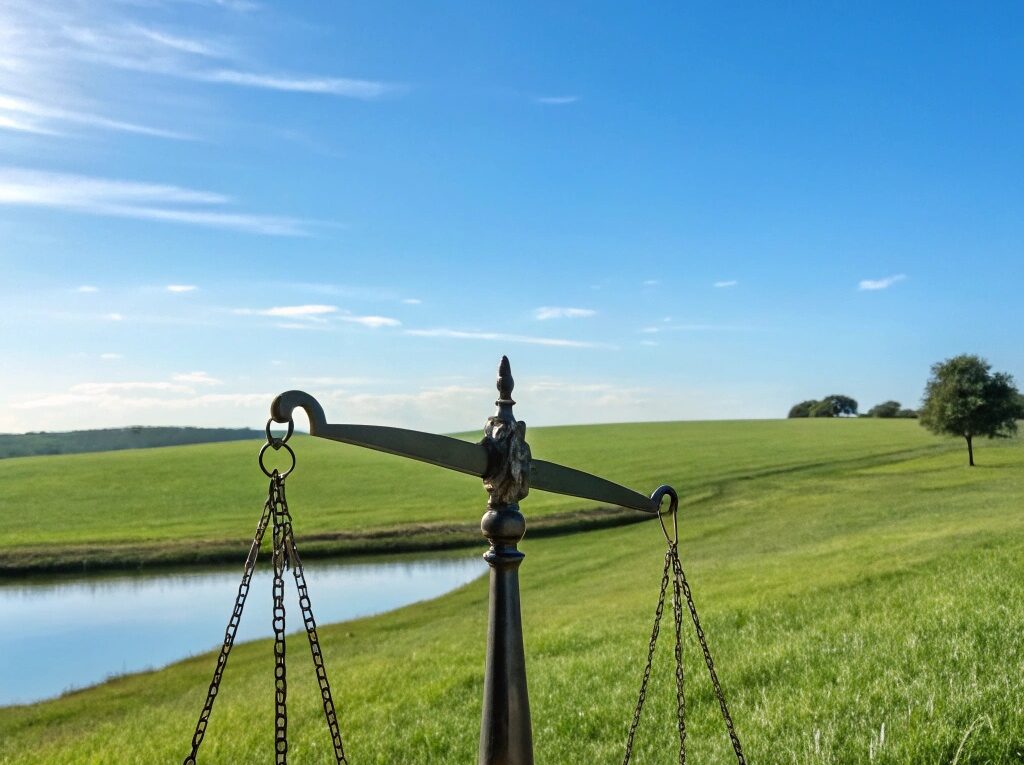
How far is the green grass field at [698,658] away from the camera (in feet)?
19.5

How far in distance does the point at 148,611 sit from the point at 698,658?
833 inches

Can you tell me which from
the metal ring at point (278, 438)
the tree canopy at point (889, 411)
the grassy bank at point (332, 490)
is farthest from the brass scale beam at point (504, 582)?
the tree canopy at point (889, 411)

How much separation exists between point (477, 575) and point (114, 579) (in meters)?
12.9

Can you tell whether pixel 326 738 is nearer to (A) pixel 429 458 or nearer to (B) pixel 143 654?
(A) pixel 429 458

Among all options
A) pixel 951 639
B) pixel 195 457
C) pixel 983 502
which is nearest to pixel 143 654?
pixel 951 639

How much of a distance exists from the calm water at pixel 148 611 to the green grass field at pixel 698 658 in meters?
1.52

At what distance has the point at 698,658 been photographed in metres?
8.51

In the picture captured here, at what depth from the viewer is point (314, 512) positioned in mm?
41031

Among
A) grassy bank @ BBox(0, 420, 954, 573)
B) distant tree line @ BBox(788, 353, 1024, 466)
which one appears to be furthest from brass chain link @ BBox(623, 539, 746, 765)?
distant tree line @ BBox(788, 353, 1024, 466)

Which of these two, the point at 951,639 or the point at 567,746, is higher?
the point at 951,639

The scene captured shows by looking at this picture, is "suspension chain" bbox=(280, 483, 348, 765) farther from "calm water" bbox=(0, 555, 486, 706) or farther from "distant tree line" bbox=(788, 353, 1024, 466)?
"distant tree line" bbox=(788, 353, 1024, 466)

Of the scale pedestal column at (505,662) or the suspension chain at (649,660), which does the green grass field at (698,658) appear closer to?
the suspension chain at (649,660)

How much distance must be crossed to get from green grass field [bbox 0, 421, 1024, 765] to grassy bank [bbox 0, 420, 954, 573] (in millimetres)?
1032

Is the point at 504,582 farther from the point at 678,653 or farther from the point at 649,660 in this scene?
the point at 678,653
